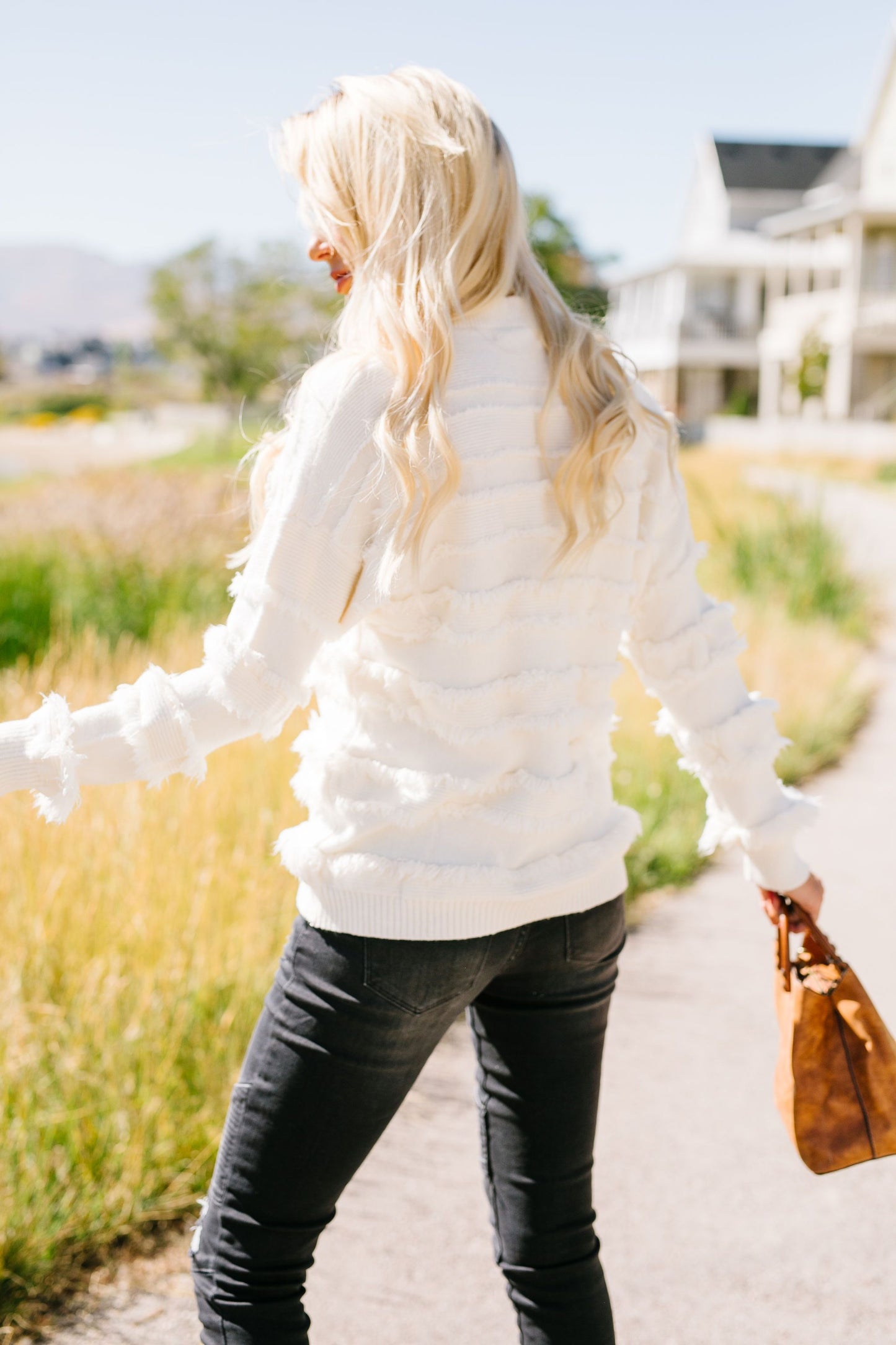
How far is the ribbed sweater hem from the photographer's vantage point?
147 cm

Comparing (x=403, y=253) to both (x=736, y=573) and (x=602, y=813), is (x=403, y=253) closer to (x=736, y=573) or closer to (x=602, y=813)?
(x=602, y=813)

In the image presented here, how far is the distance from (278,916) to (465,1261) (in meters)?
1.27

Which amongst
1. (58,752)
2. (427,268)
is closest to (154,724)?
(58,752)

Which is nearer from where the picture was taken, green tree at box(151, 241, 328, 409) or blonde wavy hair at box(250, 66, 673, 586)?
blonde wavy hair at box(250, 66, 673, 586)

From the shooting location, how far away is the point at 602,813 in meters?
1.66

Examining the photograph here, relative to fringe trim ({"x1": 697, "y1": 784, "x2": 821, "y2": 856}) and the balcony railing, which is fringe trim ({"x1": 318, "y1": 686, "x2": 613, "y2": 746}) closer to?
fringe trim ({"x1": 697, "y1": 784, "x2": 821, "y2": 856})

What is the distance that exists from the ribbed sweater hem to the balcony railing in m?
48.9

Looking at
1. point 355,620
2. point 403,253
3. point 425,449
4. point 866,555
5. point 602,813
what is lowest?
point 866,555

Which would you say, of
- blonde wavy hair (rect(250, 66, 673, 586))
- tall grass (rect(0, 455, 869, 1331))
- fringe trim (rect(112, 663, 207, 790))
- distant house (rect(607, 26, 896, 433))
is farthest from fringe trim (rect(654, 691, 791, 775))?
distant house (rect(607, 26, 896, 433))

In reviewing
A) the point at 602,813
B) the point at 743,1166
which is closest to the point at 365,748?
the point at 602,813

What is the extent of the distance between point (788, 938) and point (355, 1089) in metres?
0.75

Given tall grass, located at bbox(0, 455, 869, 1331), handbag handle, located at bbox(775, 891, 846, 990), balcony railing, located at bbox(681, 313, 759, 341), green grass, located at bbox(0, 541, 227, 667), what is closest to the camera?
handbag handle, located at bbox(775, 891, 846, 990)

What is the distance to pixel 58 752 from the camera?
4.53ft

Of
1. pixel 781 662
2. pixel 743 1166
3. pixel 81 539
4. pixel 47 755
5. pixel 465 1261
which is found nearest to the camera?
pixel 47 755
